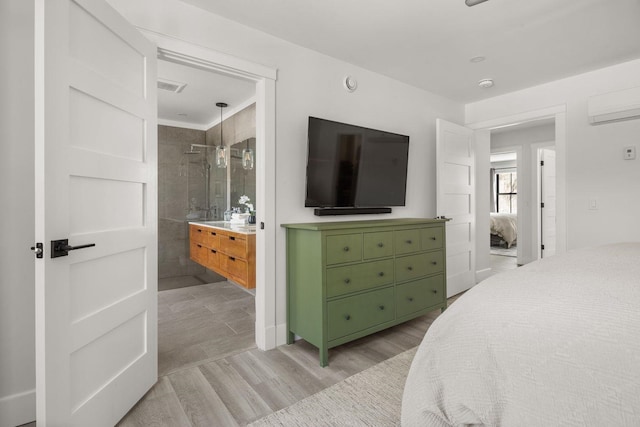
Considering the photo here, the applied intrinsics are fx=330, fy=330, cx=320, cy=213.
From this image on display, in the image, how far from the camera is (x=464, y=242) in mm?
4000

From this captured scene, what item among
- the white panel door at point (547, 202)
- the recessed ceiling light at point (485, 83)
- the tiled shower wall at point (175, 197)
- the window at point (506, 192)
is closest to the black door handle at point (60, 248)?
the tiled shower wall at point (175, 197)

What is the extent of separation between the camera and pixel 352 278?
7.79 feet

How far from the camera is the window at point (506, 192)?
10.5 meters

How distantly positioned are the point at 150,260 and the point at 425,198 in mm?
2919

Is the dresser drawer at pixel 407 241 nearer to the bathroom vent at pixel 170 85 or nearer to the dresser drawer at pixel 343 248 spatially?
the dresser drawer at pixel 343 248

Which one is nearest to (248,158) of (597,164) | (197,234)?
(197,234)

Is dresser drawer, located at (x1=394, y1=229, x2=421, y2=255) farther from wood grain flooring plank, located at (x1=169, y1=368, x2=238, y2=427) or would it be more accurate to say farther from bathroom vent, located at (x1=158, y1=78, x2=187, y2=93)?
bathroom vent, located at (x1=158, y1=78, x2=187, y2=93)

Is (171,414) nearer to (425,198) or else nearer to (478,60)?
(425,198)

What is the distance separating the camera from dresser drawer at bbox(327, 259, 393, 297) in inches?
89.4

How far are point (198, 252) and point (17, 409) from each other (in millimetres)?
3031

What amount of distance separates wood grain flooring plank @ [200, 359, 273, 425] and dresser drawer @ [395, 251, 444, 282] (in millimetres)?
1400

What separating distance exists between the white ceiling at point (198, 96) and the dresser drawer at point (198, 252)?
6.14ft

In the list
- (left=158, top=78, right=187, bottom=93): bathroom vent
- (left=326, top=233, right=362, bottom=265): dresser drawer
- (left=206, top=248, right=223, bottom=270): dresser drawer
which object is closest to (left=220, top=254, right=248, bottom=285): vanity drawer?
(left=206, top=248, right=223, bottom=270): dresser drawer

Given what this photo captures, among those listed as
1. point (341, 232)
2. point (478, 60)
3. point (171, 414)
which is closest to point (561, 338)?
point (341, 232)
